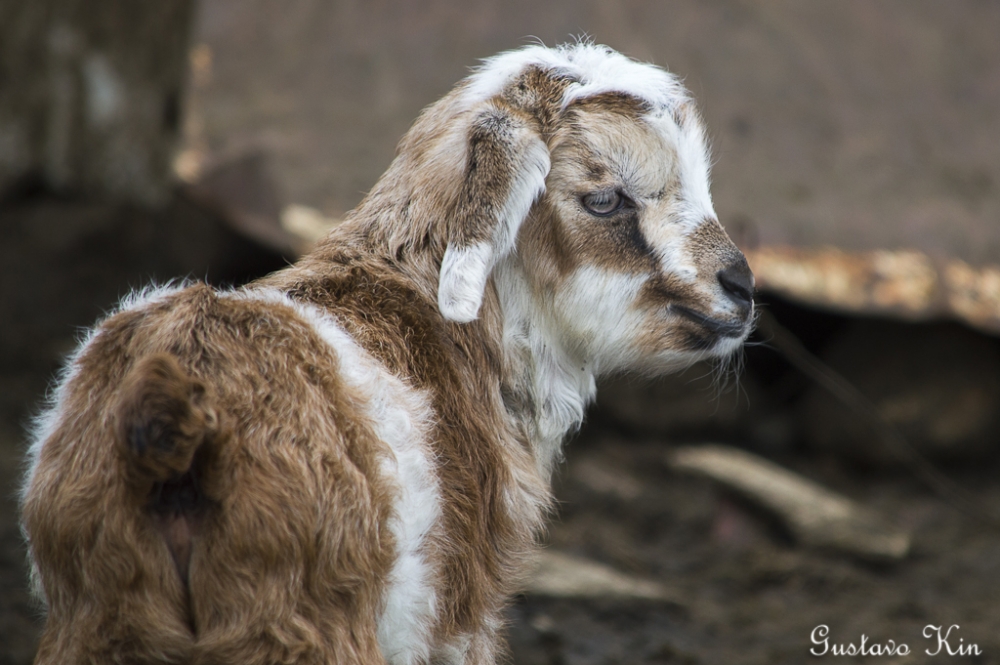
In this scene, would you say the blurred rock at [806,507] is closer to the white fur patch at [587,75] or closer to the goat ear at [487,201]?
the white fur patch at [587,75]

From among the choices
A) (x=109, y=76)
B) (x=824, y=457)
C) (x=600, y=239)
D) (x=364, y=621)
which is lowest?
(x=364, y=621)

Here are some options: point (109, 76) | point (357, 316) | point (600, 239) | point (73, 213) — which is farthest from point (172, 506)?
point (73, 213)

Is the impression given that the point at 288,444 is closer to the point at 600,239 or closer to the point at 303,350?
the point at 303,350

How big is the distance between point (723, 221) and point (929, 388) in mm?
1850

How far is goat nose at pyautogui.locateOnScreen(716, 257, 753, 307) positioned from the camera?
261 centimetres

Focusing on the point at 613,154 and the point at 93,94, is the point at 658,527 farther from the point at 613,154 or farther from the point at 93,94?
the point at 93,94

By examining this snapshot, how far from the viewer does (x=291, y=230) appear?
5969 millimetres

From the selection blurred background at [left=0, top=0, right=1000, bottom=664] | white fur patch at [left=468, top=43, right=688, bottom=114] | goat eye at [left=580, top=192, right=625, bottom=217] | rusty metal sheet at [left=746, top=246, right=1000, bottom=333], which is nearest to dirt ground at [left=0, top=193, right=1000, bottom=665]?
blurred background at [left=0, top=0, right=1000, bottom=664]

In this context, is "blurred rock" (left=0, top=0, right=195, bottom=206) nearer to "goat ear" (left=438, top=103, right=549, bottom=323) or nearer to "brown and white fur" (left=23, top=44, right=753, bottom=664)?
"brown and white fur" (left=23, top=44, right=753, bottom=664)

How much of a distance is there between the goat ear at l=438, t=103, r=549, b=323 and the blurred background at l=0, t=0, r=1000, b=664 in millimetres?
2653

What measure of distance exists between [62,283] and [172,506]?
18.0ft

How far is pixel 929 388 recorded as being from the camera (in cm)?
646
